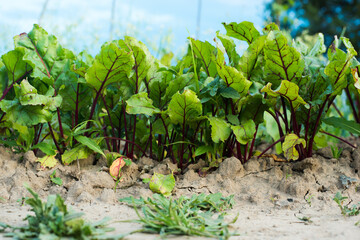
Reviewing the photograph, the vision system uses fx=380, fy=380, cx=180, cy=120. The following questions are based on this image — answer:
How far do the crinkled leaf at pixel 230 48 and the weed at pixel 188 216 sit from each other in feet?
2.53

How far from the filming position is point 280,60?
198 centimetres

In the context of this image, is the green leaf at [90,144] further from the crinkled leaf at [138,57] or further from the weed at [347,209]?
the weed at [347,209]

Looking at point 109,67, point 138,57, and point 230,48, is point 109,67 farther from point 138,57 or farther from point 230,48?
point 230,48

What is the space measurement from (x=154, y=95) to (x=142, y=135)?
0.31m

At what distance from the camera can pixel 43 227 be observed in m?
1.29

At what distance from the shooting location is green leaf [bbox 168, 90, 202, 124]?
6.04 feet

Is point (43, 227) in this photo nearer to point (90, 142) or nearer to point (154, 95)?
point (90, 142)

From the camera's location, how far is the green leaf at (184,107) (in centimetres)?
184

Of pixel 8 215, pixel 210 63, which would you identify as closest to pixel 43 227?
pixel 8 215

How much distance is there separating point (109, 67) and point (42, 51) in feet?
1.55

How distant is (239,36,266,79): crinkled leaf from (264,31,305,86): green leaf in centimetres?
5

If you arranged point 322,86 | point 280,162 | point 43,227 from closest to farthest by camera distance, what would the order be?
point 43,227 < point 322,86 < point 280,162

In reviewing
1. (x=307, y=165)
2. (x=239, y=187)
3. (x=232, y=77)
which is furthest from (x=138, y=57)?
(x=307, y=165)

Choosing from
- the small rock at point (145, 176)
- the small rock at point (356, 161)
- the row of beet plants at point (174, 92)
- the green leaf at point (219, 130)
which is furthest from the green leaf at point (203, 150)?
the small rock at point (356, 161)
